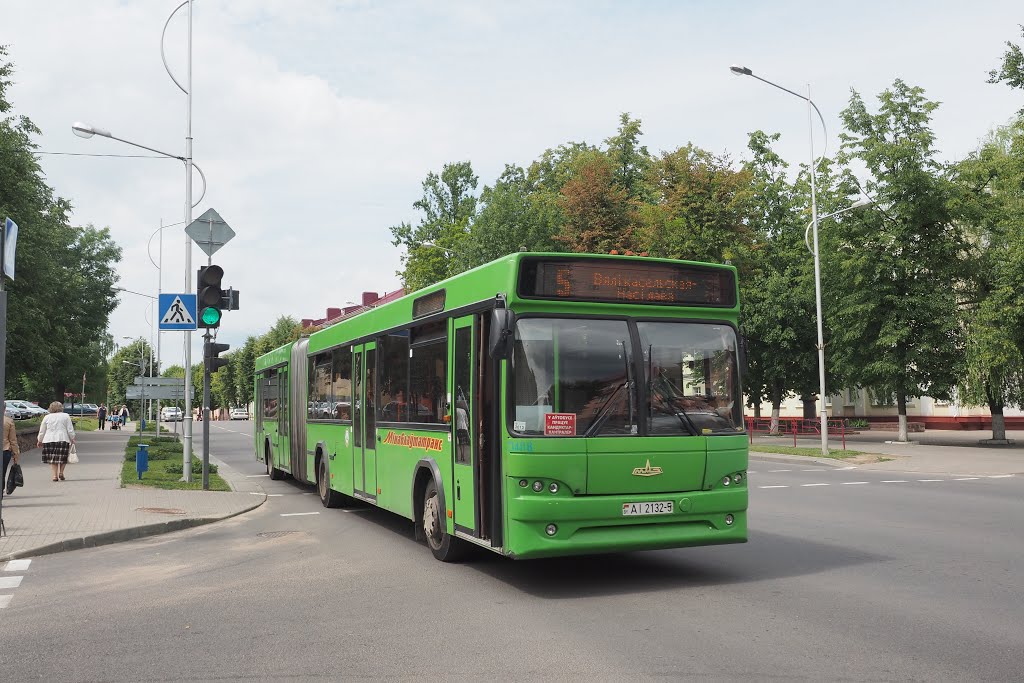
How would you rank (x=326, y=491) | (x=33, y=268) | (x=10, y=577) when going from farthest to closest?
(x=33, y=268), (x=326, y=491), (x=10, y=577)

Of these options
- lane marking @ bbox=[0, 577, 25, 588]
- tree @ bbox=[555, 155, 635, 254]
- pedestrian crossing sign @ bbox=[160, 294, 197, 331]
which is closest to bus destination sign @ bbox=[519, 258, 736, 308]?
lane marking @ bbox=[0, 577, 25, 588]

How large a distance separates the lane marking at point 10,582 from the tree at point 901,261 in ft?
99.9

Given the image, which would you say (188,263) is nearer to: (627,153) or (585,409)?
(585,409)

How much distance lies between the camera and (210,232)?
17.4m

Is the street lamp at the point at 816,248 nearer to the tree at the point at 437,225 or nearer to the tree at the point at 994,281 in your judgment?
the tree at the point at 994,281

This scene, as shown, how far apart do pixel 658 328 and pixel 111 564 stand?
241 inches

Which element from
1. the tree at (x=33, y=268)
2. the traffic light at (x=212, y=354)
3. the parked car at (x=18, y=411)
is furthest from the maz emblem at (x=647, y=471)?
the parked car at (x=18, y=411)

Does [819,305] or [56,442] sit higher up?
[819,305]

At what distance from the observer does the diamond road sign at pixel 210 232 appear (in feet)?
56.8

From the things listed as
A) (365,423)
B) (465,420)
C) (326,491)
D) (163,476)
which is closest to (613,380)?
(465,420)

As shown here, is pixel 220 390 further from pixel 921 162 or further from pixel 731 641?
pixel 731 641

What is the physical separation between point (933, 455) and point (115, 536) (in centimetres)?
2432

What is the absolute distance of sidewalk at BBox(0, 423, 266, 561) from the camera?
1114 cm

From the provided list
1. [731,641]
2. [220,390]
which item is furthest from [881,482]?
[220,390]
